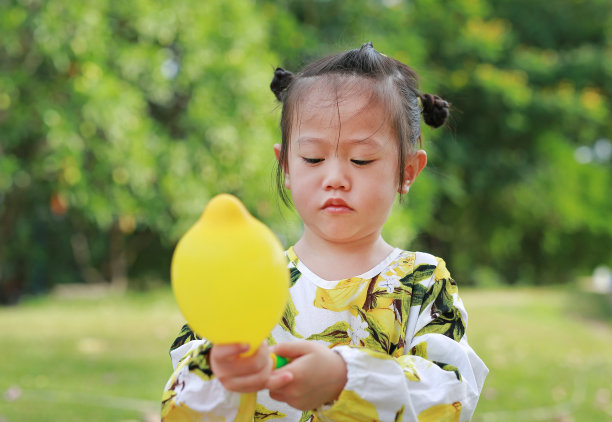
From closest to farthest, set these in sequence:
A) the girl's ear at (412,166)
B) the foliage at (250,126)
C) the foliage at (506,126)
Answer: the girl's ear at (412,166), the foliage at (250,126), the foliage at (506,126)

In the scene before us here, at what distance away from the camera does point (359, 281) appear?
1.60 metres

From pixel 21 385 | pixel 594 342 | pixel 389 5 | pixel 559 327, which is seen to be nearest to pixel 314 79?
pixel 21 385

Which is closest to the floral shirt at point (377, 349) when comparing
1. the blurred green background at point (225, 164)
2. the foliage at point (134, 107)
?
the blurred green background at point (225, 164)

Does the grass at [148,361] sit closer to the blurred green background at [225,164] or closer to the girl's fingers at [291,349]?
the blurred green background at [225,164]

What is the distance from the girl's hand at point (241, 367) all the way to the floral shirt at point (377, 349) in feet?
0.37

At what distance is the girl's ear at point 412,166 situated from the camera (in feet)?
5.56

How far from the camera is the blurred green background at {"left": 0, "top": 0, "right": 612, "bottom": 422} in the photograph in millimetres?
5285

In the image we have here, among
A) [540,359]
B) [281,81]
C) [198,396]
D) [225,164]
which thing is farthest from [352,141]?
[225,164]

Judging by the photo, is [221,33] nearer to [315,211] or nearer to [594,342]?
[594,342]

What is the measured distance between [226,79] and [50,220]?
536 cm

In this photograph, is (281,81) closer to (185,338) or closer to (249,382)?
(185,338)

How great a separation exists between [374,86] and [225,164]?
6852 millimetres

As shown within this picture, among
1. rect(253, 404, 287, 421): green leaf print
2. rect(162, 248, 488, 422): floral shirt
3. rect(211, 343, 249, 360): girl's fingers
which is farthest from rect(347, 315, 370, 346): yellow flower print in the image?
rect(211, 343, 249, 360): girl's fingers

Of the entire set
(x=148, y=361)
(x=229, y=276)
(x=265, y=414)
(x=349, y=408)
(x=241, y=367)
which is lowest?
(x=148, y=361)
